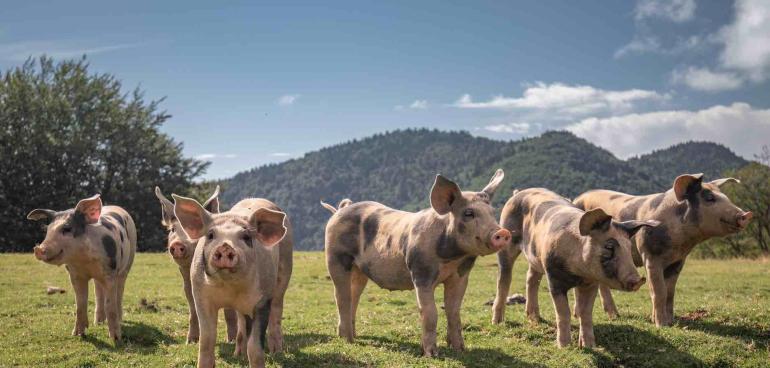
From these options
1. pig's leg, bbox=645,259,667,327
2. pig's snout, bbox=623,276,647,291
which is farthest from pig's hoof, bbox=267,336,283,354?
pig's leg, bbox=645,259,667,327

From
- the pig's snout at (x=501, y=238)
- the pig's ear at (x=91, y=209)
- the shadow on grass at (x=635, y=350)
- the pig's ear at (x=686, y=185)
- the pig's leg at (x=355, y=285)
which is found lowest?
the shadow on grass at (x=635, y=350)

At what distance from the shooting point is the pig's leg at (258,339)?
305 inches

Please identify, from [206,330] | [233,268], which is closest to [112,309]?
[206,330]

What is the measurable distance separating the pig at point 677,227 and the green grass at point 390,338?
28.9 inches

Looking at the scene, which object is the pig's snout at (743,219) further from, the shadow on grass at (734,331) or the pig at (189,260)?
the pig at (189,260)

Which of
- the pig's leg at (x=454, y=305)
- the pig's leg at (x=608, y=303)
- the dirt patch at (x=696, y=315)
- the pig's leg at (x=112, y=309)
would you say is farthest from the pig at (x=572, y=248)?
the pig's leg at (x=112, y=309)

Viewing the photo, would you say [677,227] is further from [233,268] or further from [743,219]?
[233,268]

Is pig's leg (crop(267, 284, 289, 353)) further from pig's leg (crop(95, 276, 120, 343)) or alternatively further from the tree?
the tree

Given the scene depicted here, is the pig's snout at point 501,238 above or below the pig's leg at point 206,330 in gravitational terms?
above

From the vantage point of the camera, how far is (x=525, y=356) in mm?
9742

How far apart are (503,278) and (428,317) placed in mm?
3311

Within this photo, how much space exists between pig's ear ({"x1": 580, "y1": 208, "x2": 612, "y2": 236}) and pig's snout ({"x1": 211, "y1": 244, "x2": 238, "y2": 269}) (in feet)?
16.2

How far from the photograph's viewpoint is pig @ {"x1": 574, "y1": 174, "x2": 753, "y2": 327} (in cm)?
1116

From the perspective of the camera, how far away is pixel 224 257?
276 inches
